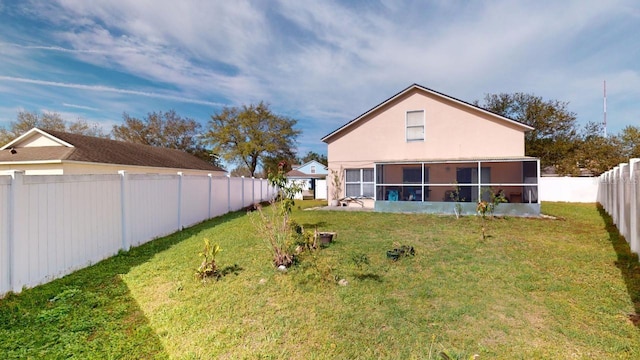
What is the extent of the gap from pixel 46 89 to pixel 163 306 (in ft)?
79.0

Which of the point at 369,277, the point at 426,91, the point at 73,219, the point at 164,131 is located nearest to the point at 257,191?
the point at 426,91

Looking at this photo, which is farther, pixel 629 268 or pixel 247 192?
pixel 247 192

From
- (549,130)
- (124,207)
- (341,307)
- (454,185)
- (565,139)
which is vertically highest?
(549,130)

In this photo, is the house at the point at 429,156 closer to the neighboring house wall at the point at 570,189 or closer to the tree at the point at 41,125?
the neighboring house wall at the point at 570,189

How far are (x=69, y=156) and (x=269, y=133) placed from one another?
21625 mm

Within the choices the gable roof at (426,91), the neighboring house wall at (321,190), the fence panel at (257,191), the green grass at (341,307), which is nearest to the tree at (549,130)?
the gable roof at (426,91)

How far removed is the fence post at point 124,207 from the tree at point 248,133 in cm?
2681

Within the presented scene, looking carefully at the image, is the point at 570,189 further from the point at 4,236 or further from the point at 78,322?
the point at 4,236

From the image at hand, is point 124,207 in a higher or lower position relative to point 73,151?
lower

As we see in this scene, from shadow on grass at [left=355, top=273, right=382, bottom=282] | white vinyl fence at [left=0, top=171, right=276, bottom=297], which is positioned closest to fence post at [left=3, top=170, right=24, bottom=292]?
white vinyl fence at [left=0, top=171, right=276, bottom=297]

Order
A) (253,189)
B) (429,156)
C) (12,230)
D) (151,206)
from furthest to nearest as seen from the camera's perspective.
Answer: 1. (253,189)
2. (429,156)
3. (151,206)
4. (12,230)

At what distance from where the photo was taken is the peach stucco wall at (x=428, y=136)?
13336 mm

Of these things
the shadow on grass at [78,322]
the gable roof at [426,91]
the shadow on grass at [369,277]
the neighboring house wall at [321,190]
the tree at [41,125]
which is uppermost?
the tree at [41,125]

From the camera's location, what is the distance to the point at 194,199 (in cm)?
980
